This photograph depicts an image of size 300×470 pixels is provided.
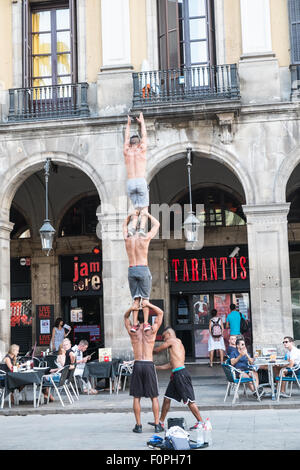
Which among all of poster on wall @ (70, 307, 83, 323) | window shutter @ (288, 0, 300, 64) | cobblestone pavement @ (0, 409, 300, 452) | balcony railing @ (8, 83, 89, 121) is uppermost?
window shutter @ (288, 0, 300, 64)

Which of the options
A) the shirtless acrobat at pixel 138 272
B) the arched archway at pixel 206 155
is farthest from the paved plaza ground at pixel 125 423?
the arched archway at pixel 206 155

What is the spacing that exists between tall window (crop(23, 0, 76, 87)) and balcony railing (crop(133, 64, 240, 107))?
2053mm

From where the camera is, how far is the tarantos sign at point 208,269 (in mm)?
19906

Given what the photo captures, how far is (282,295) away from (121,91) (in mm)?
6360

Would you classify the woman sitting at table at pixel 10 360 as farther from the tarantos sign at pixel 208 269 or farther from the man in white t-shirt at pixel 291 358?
the tarantos sign at pixel 208 269

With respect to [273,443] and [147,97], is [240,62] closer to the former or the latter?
[147,97]

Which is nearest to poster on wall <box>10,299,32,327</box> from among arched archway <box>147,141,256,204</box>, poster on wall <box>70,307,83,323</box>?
poster on wall <box>70,307,83,323</box>

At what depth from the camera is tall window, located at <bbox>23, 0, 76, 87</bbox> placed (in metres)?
17.3

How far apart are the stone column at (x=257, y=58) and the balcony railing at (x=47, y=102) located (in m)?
4.03

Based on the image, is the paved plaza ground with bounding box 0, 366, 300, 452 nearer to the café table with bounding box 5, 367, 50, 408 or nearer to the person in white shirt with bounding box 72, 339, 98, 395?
the person in white shirt with bounding box 72, 339, 98, 395

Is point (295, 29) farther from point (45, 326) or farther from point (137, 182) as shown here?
point (45, 326)

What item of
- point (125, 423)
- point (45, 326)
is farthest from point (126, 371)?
point (45, 326)

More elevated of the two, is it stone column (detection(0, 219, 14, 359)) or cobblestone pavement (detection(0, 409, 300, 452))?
stone column (detection(0, 219, 14, 359))
